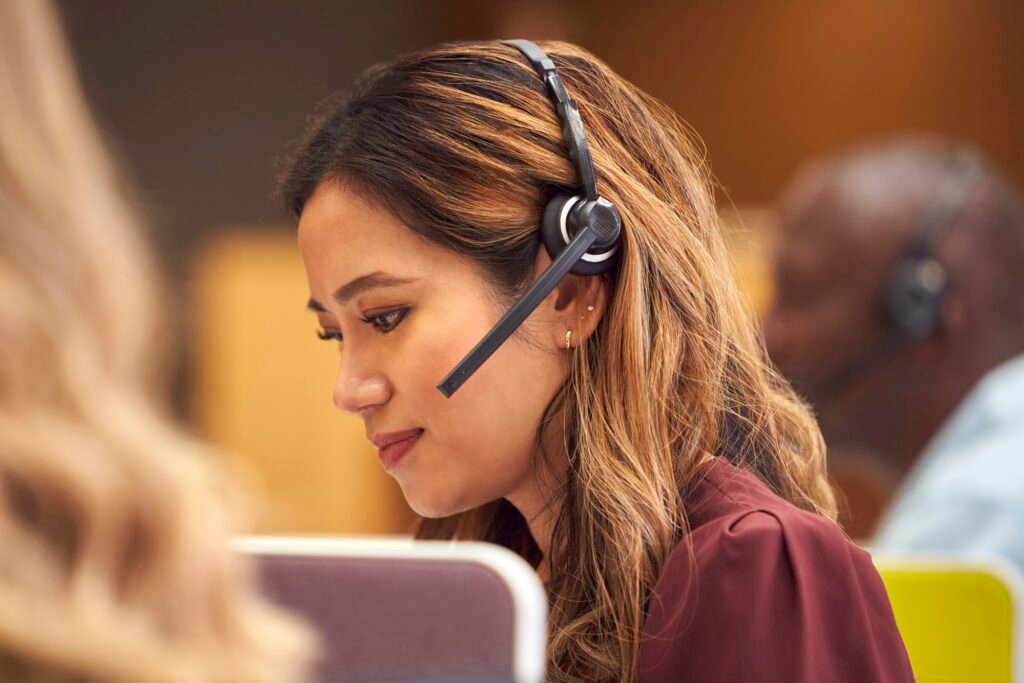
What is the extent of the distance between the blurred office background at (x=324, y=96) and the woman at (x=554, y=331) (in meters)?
2.07

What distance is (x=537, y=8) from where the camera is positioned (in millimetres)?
4223

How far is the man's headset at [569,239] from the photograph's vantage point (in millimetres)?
914

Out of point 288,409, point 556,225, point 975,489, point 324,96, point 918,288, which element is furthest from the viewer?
point 288,409

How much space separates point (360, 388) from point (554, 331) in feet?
0.47

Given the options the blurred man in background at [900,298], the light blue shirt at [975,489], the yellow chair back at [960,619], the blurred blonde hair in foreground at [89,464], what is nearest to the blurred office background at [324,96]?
the blurred man in background at [900,298]

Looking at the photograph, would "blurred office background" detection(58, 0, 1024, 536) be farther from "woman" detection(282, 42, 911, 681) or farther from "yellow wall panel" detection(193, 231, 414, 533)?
"woman" detection(282, 42, 911, 681)

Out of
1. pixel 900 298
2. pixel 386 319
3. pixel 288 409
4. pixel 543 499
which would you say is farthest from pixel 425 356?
pixel 288 409

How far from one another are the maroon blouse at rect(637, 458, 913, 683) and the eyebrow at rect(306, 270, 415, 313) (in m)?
0.27

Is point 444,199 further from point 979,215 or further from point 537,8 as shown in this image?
point 537,8

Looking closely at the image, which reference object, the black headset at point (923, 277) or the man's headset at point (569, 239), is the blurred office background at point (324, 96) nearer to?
the black headset at point (923, 277)

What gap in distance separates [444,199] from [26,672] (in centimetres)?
54

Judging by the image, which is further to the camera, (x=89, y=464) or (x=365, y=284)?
(x=365, y=284)

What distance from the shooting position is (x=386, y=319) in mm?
966

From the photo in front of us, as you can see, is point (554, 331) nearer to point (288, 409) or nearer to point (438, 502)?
point (438, 502)
